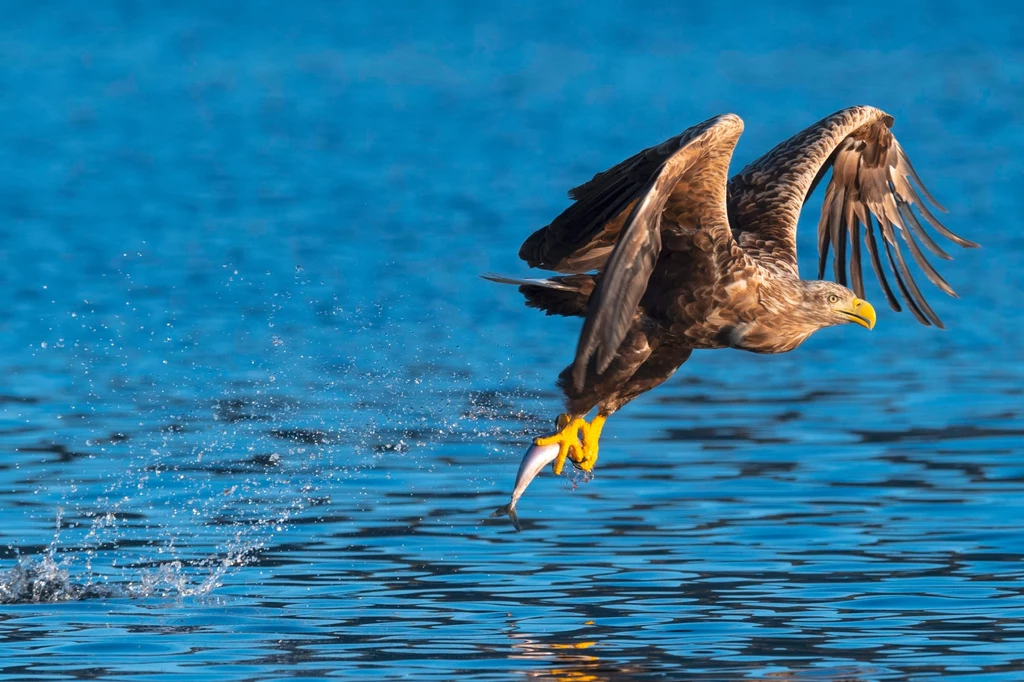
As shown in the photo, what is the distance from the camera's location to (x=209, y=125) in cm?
3275

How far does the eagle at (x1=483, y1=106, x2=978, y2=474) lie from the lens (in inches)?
289

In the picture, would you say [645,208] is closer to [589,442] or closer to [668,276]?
[668,276]

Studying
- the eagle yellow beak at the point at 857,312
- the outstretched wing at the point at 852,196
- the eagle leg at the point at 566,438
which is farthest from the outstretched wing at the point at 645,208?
the outstretched wing at the point at 852,196

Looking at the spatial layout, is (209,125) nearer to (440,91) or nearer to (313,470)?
(440,91)

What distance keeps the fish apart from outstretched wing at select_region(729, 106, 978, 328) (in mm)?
1289

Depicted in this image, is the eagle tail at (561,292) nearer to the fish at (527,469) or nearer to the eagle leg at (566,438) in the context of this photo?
the eagle leg at (566,438)

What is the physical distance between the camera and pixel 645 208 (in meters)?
7.39

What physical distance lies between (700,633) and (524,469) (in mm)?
1153

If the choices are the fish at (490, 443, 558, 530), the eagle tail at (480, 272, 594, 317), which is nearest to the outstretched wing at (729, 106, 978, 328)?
the eagle tail at (480, 272, 594, 317)

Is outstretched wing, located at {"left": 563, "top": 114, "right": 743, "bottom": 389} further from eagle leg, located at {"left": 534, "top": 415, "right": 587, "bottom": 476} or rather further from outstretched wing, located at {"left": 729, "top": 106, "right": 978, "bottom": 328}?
outstretched wing, located at {"left": 729, "top": 106, "right": 978, "bottom": 328}

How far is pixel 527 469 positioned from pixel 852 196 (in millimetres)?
2510

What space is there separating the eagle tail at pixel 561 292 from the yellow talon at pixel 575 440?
1.38 ft

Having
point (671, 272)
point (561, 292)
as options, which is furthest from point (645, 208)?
point (561, 292)

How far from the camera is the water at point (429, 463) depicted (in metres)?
7.43
